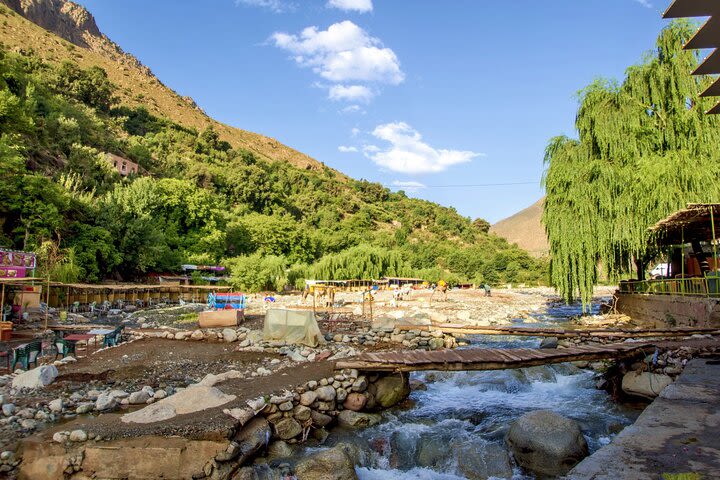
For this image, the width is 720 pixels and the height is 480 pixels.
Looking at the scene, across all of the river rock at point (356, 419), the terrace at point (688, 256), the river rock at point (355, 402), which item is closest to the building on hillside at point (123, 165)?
the river rock at point (355, 402)

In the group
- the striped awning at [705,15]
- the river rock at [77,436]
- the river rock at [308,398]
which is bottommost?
the river rock at [308,398]

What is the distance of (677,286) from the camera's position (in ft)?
53.7

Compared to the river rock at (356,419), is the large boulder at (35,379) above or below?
above

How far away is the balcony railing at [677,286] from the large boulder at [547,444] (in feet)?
30.1

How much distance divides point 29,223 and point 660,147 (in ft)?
112

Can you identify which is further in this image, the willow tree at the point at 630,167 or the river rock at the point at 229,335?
the willow tree at the point at 630,167

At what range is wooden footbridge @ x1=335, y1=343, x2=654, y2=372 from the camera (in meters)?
9.12

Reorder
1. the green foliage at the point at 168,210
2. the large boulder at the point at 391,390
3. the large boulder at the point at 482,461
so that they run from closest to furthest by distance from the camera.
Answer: the large boulder at the point at 482,461 < the large boulder at the point at 391,390 < the green foliage at the point at 168,210

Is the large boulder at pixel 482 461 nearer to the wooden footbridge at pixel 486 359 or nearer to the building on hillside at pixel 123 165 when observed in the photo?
the wooden footbridge at pixel 486 359

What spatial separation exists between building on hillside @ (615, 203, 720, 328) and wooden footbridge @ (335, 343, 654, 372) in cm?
528

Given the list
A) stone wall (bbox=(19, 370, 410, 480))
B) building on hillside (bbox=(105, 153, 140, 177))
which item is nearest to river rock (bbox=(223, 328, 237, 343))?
stone wall (bbox=(19, 370, 410, 480))

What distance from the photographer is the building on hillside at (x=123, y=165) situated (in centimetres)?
5281

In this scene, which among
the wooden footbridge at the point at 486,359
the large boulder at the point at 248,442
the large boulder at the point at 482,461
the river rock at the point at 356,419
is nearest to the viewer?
the large boulder at the point at 248,442

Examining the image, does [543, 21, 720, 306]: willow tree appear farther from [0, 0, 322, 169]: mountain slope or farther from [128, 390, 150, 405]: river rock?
[0, 0, 322, 169]: mountain slope
